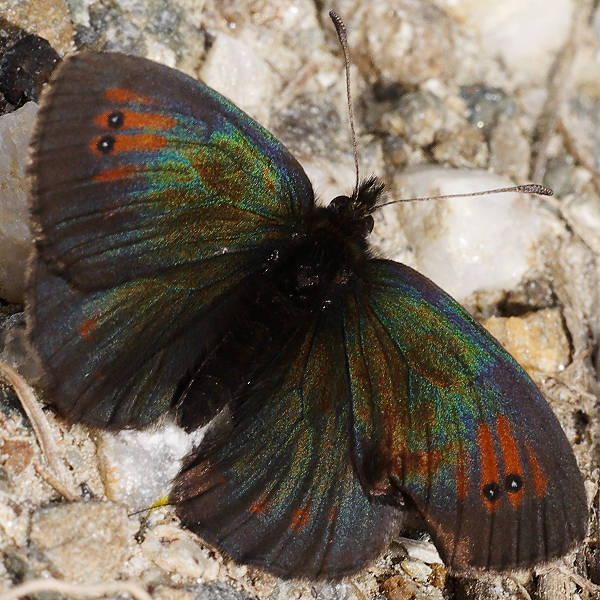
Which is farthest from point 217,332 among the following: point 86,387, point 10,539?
point 10,539

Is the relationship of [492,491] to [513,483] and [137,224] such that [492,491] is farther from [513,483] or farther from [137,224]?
[137,224]

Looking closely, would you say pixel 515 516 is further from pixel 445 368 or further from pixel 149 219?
pixel 149 219

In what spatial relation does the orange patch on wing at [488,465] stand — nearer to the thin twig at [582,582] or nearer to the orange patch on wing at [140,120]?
the thin twig at [582,582]

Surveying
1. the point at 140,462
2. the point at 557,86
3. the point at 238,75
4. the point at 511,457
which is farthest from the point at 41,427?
the point at 557,86

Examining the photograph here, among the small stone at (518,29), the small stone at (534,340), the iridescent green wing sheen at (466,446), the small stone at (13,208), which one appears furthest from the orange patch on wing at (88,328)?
the small stone at (518,29)

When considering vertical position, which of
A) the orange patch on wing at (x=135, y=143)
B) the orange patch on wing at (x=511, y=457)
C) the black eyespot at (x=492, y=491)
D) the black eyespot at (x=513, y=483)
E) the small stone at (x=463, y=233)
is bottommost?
the black eyespot at (x=492, y=491)

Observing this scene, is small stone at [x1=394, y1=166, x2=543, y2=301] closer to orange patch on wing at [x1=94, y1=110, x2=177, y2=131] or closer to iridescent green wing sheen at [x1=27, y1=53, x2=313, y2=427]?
iridescent green wing sheen at [x1=27, y1=53, x2=313, y2=427]

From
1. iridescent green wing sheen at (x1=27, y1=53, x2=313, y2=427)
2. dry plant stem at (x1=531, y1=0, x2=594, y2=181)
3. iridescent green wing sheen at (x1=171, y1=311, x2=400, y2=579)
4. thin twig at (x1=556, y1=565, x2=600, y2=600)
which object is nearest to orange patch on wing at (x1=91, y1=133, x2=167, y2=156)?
iridescent green wing sheen at (x1=27, y1=53, x2=313, y2=427)
